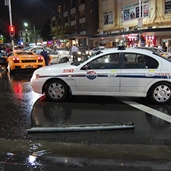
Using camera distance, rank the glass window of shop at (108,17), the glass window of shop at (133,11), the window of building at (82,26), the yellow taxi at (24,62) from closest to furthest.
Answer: the yellow taxi at (24,62) < the glass window of shop at (133,11) < the glass window of shop at (108,17) < the window of building at (82,26)

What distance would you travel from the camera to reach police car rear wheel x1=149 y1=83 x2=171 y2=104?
700 cm

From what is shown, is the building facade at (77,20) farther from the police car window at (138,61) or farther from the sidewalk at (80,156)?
the sidewalk at (80,156)

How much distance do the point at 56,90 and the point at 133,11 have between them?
118 feet

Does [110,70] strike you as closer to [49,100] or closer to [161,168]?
[49,100]

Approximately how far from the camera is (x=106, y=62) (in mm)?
7191

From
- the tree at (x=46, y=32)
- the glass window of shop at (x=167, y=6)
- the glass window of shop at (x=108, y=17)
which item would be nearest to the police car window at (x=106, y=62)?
the glass window of shop at (x=167, y=6)

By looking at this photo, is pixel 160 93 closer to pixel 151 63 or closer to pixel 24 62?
pixel 151 63

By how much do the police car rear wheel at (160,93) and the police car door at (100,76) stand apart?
1031mm

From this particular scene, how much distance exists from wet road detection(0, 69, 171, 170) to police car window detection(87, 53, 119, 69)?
1.11 meters

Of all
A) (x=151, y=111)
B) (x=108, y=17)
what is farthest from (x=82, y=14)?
(x=151, y=111)

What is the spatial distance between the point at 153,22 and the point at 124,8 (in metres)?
8.41

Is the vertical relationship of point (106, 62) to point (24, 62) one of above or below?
below

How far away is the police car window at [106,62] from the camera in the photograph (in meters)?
7.13

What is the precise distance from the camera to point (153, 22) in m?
35.7
